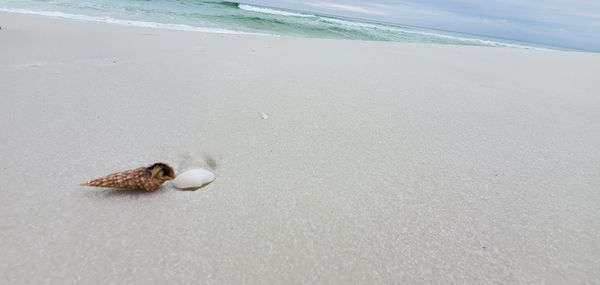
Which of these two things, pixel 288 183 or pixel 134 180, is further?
pixel 288 183

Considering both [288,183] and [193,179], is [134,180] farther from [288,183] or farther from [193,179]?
[288,183]

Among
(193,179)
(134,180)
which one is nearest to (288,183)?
(193,179)

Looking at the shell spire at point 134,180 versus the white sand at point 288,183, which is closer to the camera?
the white sand at point 288,183

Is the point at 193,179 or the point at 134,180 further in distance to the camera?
the point at 193,179

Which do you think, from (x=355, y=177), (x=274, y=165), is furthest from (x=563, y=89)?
(x=274, y=165)
